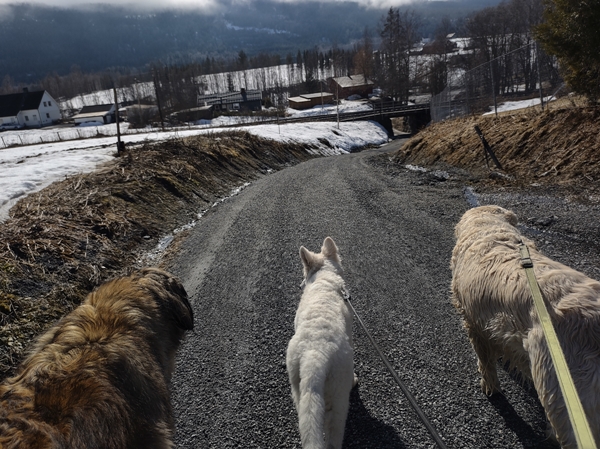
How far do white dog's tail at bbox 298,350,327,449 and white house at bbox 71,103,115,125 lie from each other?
110m

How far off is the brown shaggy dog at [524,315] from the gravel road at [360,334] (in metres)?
0.55

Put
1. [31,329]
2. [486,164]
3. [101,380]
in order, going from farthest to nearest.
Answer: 1. [486,164]
2. [31,329]
3. [101,380]

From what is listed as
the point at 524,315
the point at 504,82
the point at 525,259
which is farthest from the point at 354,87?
the point at 524,315

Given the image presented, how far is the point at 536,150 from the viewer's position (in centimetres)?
1199

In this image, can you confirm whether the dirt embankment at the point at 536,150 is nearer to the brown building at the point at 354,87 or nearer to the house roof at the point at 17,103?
the brown building at the point at 354,87

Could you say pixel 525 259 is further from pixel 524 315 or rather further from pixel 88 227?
pixel 88 227

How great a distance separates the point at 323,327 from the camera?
3.33m

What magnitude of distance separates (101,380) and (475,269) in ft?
10.9

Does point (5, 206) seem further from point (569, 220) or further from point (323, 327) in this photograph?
point (569, 220)

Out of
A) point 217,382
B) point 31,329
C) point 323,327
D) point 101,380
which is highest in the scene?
point 101,380

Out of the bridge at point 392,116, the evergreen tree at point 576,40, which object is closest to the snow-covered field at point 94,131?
the bridge at point 392,116

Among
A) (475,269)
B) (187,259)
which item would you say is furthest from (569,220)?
(187,259)

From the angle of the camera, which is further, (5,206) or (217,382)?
(5,206)

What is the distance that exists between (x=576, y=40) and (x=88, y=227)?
50.5ft
